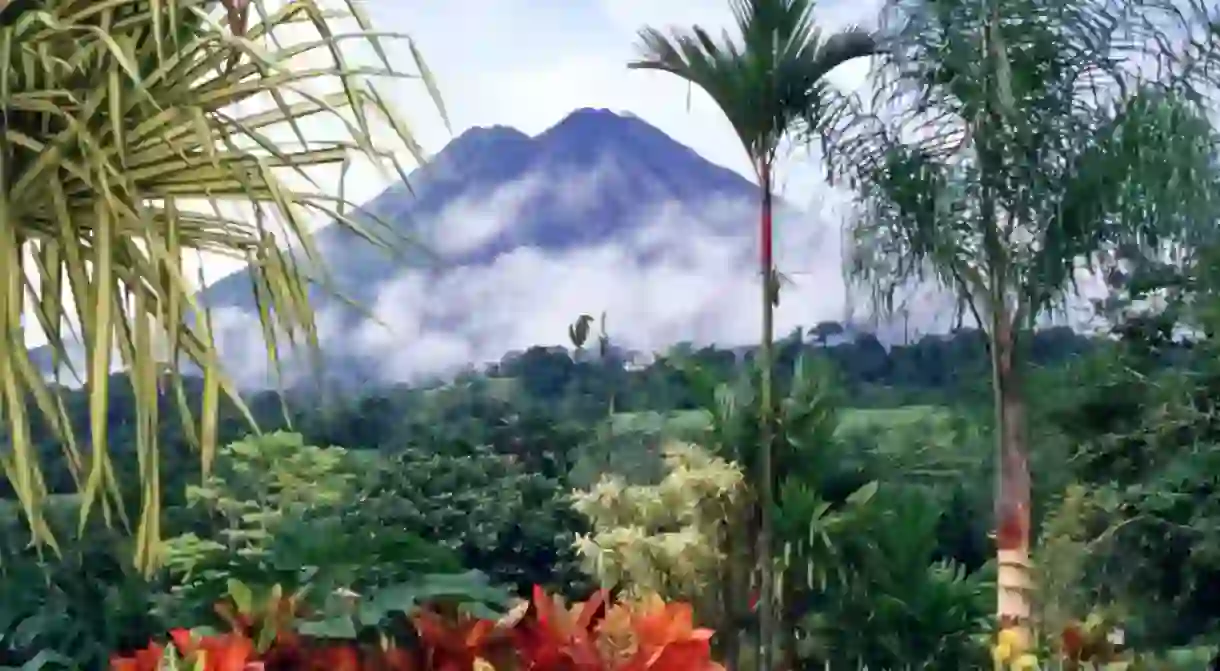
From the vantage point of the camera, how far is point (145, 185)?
5.42ft

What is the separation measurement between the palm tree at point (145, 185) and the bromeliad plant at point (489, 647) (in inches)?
8.1

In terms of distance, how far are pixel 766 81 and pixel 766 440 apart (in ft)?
1.84

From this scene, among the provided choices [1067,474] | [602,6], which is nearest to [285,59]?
[602,6]

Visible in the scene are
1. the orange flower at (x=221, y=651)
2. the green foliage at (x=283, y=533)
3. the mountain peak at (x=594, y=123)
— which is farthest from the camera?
the mountain peak at (x=594, y=123)

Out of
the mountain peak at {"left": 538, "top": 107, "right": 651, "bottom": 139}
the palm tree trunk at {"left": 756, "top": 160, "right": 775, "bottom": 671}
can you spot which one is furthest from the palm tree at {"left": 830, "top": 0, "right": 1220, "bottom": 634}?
the mountain peak at {"left": 538, "top": 107, "right": 651, "bottom": 139}

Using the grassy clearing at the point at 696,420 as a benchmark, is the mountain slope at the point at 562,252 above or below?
above

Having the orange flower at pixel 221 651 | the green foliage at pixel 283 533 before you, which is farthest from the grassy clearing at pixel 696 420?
the orange flower at pixel 221 651

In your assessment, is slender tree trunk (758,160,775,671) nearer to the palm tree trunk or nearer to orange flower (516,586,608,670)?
the palm tree trunk

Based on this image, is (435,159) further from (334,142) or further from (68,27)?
(68,27)

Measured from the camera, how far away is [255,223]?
5.49 ft

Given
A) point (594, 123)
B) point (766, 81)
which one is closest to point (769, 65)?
point (766, 81)

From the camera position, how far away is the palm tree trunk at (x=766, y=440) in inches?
87.5

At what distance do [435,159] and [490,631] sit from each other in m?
0.87

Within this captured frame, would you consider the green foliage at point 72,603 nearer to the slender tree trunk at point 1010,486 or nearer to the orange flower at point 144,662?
the orange flower at point 144,662
